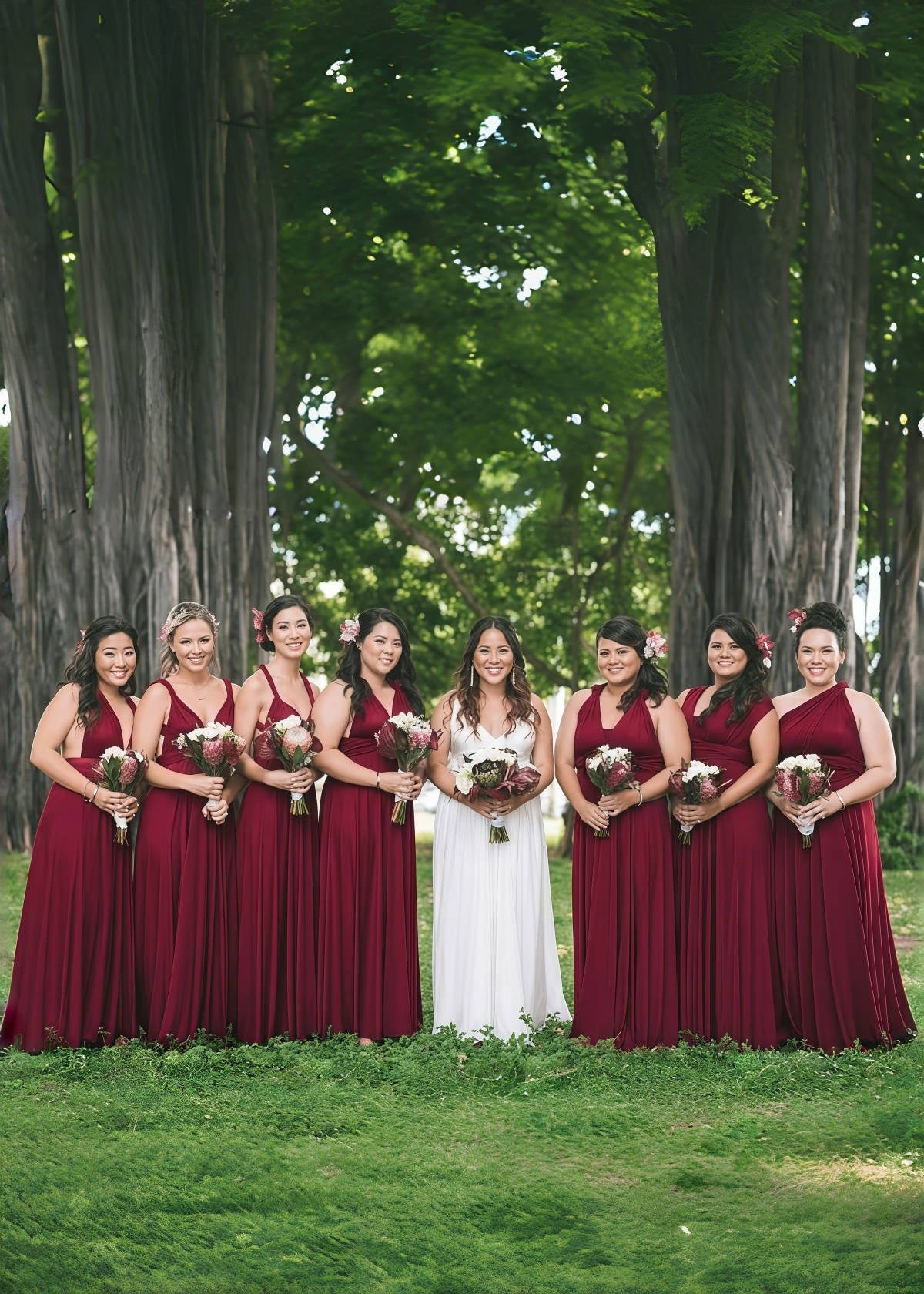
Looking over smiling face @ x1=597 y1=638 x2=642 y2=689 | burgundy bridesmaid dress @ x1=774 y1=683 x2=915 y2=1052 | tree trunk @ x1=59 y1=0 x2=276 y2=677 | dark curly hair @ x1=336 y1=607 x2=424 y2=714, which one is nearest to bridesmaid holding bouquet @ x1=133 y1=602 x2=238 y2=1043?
dark curly hair @ x1=336 y1=607 x2=424 y2=714

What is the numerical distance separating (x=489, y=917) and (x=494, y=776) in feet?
2.34

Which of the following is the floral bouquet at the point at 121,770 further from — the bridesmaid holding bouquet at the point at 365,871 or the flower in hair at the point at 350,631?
the flower in hair at the point at 350,631

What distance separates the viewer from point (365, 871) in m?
6.13

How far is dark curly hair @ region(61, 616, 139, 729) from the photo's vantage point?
618cm

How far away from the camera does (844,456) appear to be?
35.4 ft

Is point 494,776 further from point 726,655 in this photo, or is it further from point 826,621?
point 826,621

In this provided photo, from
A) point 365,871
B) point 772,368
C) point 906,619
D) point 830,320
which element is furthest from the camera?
point 906,619

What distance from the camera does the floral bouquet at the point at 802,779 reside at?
5914 mm

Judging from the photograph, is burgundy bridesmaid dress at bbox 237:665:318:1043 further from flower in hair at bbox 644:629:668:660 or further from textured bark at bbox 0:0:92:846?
textured bark at bbox 0:0:92:846

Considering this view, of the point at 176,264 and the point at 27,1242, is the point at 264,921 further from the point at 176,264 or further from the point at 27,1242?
the point at 176,264

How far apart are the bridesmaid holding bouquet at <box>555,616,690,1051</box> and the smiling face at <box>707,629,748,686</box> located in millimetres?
266

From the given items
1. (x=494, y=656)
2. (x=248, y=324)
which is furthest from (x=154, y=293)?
(x=494, y=656)

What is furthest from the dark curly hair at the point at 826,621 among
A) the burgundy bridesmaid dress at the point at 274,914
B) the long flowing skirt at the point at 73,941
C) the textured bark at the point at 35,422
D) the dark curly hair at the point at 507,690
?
the textured bark at the point at 35,422

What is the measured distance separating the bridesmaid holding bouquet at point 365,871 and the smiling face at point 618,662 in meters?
0.96
